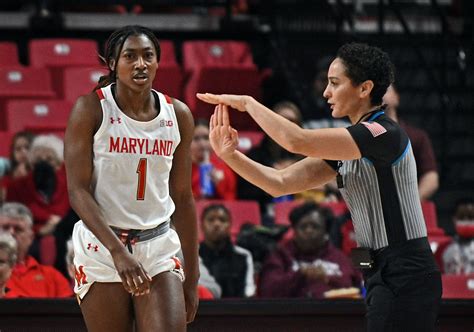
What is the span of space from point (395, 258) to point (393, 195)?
26cm

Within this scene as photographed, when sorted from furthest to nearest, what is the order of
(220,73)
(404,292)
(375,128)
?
(220,73) < (375,128) < (404,292)

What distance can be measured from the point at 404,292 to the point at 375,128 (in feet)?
2.28

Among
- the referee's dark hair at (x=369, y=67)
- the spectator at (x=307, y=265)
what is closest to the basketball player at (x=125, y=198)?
the referee's dark hair at (x=369, y=67)

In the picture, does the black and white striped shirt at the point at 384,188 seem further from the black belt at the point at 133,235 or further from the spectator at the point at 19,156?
the spectator at the point at 19,156

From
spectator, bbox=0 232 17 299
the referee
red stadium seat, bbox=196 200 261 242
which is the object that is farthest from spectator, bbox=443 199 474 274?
the referee

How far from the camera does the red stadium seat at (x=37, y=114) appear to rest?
33.5 feet

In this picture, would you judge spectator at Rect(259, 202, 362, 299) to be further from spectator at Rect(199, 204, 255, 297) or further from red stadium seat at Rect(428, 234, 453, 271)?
red stadium seat at Rect(428, 234, 453, 271)

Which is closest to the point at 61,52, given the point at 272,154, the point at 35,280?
the point at 272,154

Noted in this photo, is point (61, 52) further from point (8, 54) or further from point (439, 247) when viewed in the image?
point (439, 247)

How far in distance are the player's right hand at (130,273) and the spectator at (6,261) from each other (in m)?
2.32

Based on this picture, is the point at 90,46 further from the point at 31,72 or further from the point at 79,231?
the point at 79,231

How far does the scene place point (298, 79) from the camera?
11336 millimetres

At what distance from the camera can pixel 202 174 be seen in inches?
362

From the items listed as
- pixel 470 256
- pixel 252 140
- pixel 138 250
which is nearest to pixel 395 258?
pixel 138 250
